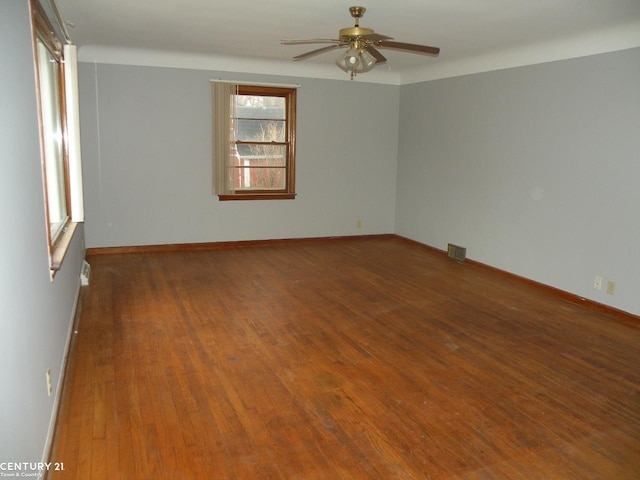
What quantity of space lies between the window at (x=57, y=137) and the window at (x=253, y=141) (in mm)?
2818

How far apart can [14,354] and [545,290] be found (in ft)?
15.8

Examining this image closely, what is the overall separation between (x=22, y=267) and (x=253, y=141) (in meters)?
5.22

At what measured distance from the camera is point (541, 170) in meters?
5.21

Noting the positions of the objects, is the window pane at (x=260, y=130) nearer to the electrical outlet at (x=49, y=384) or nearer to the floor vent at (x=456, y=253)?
the floor vent at (x=456, y=253)

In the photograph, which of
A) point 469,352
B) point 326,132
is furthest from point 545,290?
point 326,132

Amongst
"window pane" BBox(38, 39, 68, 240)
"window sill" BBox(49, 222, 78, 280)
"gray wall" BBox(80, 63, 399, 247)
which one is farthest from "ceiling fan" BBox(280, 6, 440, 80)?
"gray wall" BBox(80, 63, 399, 247)

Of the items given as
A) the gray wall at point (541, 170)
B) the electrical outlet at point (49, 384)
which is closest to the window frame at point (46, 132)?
the electrical outlet at point (49, 384)

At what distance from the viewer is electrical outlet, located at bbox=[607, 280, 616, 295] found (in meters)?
4.48

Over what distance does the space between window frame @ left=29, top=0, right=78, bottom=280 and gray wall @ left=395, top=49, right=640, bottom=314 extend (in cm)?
436

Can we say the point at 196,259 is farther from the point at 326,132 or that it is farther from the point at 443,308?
the point at 443,308

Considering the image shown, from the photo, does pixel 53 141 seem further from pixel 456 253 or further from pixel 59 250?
pixel 456 253

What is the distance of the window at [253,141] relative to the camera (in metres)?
6.63

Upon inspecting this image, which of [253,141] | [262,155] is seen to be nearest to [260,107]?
[253,141]

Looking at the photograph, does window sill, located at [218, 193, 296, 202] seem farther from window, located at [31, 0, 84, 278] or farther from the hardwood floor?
window, located at [31, 0, 84, 278]
